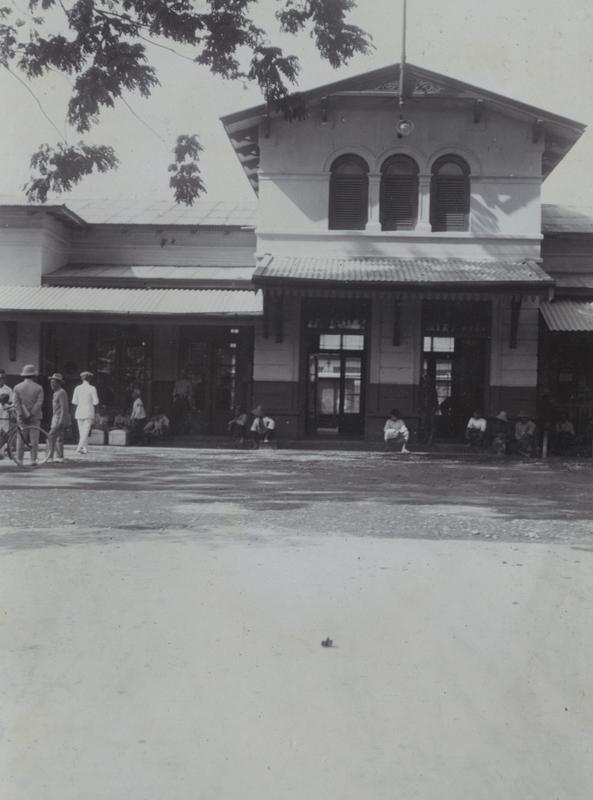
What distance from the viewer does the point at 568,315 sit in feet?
63.8

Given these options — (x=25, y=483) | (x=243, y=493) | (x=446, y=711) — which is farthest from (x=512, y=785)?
(x=25, y=483)

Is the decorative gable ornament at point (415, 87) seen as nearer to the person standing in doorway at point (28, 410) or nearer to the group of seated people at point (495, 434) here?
the group of seated people at point (495, 434)

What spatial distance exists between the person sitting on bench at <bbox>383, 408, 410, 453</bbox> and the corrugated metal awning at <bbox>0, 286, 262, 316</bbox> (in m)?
3.69

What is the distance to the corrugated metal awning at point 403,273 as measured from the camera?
1770 centimetres

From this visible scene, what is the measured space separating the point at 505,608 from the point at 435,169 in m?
16.1

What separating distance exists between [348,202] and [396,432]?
5553 mm

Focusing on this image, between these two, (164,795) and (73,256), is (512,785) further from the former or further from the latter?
(73,256)

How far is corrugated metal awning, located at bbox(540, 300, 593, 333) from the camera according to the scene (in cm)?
1892

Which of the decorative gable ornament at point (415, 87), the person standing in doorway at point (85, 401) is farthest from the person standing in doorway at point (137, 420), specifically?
the decorative gable ornament at point (415, 87)

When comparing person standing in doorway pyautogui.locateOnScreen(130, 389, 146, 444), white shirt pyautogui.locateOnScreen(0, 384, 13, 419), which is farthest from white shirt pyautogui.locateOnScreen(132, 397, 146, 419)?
white shirt pyautogui.locateOnScreen(0, 384, 13, 419)

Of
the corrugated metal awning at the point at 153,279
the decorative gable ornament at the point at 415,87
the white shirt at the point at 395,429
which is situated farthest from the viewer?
the corrugated metal awning at the point at 153,279

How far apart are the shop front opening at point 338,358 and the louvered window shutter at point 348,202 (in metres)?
1.80

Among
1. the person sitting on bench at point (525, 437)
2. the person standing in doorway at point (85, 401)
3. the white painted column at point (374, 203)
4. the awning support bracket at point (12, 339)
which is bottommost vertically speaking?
the person sitting on bench at point (525, 437)

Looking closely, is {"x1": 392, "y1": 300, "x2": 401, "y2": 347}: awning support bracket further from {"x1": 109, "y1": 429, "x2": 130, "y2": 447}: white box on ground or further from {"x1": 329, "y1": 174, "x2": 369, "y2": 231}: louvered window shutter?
{"x1": 109, "y1": 429, "x2": 130, "y2": 447}: white box on ground
